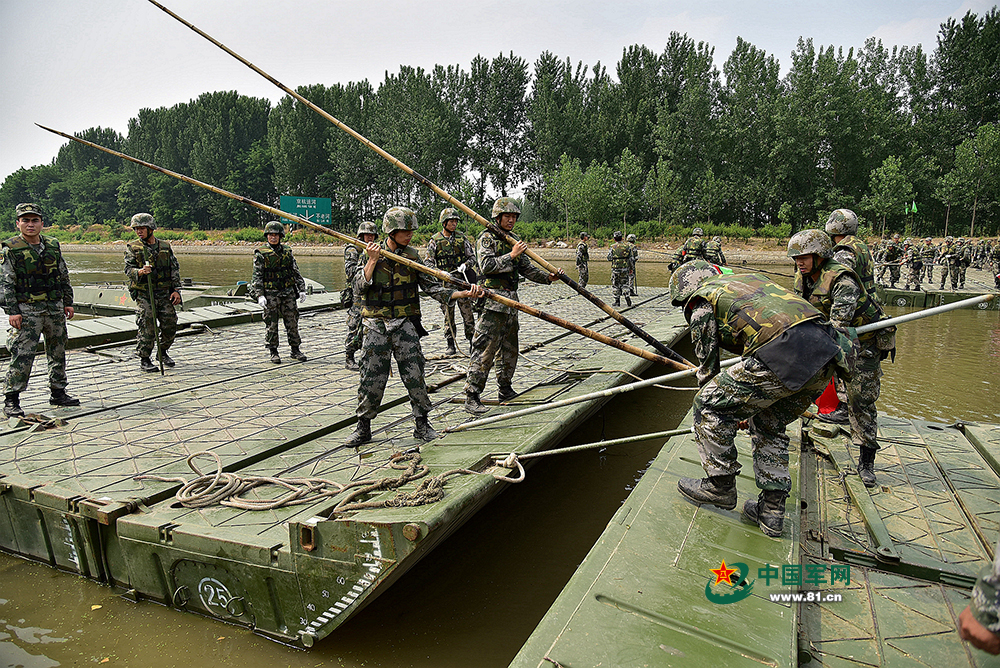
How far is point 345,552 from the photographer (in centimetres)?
334

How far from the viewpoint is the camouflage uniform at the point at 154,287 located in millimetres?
7824

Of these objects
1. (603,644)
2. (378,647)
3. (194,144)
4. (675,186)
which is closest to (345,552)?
(378,647)

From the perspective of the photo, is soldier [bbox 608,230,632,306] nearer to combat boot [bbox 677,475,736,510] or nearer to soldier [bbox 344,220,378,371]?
soldier [bbox 344,220,378,371]

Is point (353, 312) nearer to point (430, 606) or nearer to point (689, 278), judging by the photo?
point (430, 606)

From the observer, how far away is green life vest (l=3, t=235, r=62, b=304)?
20.3ft

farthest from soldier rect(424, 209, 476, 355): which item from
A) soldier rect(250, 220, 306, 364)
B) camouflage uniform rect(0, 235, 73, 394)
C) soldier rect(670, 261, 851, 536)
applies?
soldier rect(670, 261, 851, 536)

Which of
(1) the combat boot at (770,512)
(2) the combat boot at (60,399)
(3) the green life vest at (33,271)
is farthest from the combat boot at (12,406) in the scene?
(1) the combat boot at (770,512)

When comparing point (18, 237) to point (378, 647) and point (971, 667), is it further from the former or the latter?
point (971, 667)

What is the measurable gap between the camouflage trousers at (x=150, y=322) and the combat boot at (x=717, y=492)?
725 cm

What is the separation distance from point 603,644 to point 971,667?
5.86ft

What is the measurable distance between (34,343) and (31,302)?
439mm

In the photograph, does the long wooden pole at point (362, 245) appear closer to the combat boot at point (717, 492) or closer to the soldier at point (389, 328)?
the soldier at point (389, 328)

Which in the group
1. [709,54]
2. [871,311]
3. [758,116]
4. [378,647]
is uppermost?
[709,54]

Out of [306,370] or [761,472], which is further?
[306,370]
